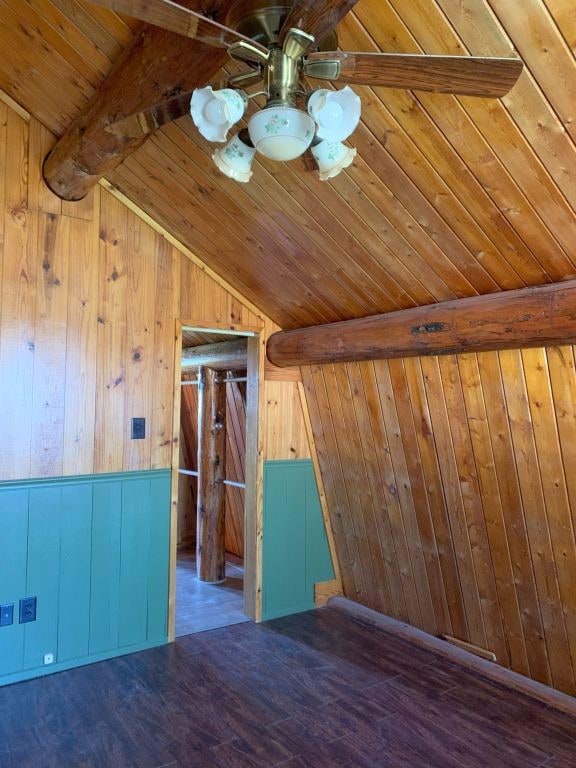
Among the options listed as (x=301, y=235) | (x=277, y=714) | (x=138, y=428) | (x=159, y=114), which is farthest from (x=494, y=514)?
(x=159, y=114)

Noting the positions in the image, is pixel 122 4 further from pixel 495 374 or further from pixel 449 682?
pixel 449 682

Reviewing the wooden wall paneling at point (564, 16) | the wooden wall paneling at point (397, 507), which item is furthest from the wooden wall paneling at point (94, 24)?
the wooden wall paneling at point (397, 507)

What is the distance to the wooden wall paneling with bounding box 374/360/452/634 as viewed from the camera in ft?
10.4

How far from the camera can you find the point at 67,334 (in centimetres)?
318

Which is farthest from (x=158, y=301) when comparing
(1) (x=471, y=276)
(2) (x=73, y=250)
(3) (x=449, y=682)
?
(3) (x=449, y=682)

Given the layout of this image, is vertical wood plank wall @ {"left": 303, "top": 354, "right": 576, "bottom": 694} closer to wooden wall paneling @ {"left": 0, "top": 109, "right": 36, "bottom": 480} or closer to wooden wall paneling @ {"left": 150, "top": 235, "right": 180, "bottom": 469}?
wooden wall paneling @ {"left": 150, "top": 235, "right": 180, "bottom": 469}

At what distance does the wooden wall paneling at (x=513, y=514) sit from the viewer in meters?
2.69

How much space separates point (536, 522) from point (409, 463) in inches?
30.5

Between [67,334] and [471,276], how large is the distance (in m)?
2.23

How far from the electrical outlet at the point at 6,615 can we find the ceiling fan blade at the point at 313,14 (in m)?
2.97

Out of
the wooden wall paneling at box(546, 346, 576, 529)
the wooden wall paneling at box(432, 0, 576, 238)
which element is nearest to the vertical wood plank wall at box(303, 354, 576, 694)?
the wooden wall paneling at box(546, 346, 576, 529)

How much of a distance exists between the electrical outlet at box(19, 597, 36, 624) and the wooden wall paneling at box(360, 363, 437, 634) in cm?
213

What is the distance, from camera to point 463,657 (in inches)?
128

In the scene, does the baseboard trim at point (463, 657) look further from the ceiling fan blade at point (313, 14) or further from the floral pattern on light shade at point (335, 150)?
the ceiling fan blade at point (313, 14)
